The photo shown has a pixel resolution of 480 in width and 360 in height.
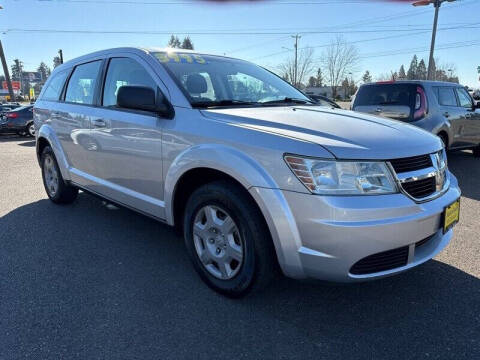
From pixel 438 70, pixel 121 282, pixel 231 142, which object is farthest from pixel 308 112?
pixel 438 70

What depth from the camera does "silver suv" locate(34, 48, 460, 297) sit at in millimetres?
2076

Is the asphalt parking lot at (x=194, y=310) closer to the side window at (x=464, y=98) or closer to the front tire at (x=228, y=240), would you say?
the front tire at (x=228, y=240)

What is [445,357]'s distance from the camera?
2.05 m

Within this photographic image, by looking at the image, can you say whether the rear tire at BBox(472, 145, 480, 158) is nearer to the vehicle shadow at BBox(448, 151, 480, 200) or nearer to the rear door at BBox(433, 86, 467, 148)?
the vehicle shadow at BBox(448, 151, 480, 200)

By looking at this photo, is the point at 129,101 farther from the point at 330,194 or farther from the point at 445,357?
the point at 445,357

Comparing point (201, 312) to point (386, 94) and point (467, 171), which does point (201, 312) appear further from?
point (467, 171)

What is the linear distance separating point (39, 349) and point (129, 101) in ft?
5.47

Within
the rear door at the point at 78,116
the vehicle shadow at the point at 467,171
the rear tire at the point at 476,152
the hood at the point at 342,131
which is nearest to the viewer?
the hood at the point at 342,131

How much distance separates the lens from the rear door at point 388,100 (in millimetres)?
6723

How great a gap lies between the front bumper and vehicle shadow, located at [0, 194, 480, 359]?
244mm

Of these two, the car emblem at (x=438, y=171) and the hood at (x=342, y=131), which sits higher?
the hood at (x=342, y=131)

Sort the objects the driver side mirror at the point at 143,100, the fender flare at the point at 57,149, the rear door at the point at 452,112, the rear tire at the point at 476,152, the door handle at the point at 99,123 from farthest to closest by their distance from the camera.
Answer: the rear tire at the point at 476,152 → the rear door at the point at 452,112 → the fender flare at the point at 57,149 → the door handle at the point at 99,123 → the driver side mirror at the point at 143,100

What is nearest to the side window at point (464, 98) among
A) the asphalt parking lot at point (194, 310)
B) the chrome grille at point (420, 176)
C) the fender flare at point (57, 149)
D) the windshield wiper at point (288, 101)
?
the asphalt parking lot at point (194, 310)

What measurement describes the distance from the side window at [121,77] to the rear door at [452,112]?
5.80 m
